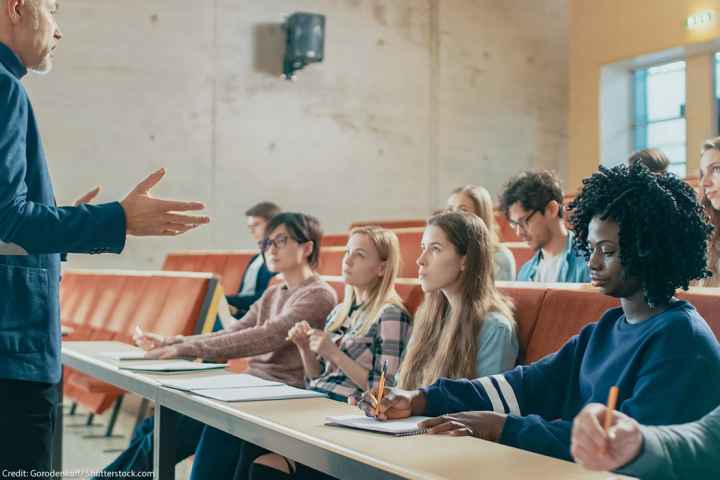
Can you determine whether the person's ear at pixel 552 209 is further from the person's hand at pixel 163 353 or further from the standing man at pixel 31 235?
the standing man at pixel 31 235

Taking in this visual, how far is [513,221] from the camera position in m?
3.80

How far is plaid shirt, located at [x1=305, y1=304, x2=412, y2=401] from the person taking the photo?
110 inches

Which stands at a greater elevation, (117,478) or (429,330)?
(429,330)

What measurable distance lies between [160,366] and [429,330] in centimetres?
80

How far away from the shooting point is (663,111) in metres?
9.27

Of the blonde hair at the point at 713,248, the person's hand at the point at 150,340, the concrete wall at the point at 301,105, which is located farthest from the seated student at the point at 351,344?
the concrete wall at the point at 301,105

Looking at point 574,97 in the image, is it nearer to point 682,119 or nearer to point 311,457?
point 682,119

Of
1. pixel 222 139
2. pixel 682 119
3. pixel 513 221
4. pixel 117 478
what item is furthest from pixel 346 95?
pixel 117 478

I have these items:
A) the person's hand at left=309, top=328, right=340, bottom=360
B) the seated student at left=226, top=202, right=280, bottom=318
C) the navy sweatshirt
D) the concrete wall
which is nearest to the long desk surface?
the navy sweatshirt

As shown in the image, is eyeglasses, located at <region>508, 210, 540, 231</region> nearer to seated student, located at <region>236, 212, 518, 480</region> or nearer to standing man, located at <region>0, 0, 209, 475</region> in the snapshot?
seated student, located at <region>236, 212, 518, 480</region>

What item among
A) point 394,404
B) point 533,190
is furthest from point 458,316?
point 533,190

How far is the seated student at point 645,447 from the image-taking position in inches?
45.1

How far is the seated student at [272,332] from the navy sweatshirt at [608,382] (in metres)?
1.32

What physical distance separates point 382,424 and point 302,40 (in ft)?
23.2
